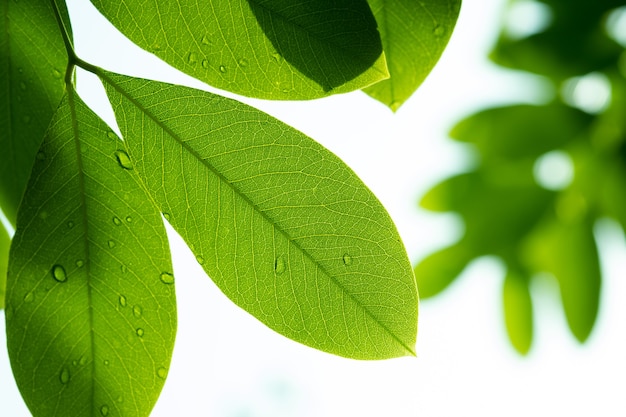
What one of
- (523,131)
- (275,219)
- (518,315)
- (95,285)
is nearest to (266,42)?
(275,219)

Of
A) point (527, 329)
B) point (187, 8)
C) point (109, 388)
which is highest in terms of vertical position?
point (187, 8)

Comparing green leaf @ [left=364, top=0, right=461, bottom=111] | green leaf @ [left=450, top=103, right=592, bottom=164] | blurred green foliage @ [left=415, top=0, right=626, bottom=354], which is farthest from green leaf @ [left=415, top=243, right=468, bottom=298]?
green leaf @ [left=364, top=0, right=461, bottom=111]

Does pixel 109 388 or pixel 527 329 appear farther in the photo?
pixel 527 329

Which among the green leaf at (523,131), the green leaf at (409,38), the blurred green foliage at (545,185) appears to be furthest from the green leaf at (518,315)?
the green leaf at (409,38)

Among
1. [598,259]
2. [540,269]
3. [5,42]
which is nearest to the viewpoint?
[5,42]

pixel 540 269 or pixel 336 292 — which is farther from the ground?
pixel 540 269

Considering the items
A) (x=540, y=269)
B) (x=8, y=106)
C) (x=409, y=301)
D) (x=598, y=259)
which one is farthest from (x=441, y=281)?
(x=8, y=106)

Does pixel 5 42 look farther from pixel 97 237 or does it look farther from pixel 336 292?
pixel 336 292

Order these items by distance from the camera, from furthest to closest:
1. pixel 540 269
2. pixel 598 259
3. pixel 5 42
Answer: pixel 540 269, pixel 598 259, pixel 5 42
